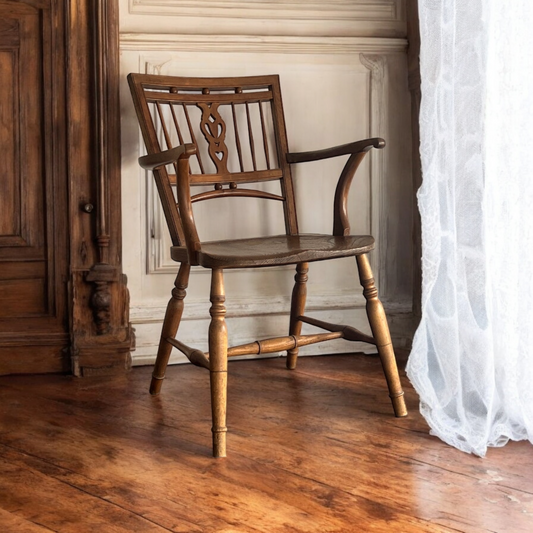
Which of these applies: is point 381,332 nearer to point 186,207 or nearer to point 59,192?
point 186,207

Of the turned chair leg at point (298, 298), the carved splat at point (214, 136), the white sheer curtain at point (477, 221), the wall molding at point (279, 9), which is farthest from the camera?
the wall molding at point (279, 9)

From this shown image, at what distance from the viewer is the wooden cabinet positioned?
7.09 ft

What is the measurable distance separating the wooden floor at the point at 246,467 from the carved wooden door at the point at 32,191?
20 cm

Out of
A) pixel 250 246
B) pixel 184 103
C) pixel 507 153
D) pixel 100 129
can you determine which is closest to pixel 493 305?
pixel 507 153

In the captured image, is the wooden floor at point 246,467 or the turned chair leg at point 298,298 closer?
the wooden floor at point 246,467

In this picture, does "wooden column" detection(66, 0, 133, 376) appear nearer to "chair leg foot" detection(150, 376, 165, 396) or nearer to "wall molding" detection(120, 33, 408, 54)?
"wall molding" detection(120, 33, 408, 54)

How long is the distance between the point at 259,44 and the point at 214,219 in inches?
22.6

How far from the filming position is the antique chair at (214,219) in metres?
1.58

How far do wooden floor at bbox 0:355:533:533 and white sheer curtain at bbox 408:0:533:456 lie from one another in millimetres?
110

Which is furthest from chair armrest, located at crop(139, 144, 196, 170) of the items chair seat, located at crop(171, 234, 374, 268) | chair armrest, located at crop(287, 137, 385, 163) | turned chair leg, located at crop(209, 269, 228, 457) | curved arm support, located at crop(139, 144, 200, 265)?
chair armrest, located at crop(287, 137, 385, 163)

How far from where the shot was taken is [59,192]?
2215 mm

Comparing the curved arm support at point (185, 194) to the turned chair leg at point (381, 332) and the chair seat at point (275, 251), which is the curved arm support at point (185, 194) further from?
the turned chair leg at point (381, 332)

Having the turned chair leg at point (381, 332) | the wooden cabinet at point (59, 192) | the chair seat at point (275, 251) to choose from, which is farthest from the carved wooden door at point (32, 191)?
the turned chair leg at point (381, 332)

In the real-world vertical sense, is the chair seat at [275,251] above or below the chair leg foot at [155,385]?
above
